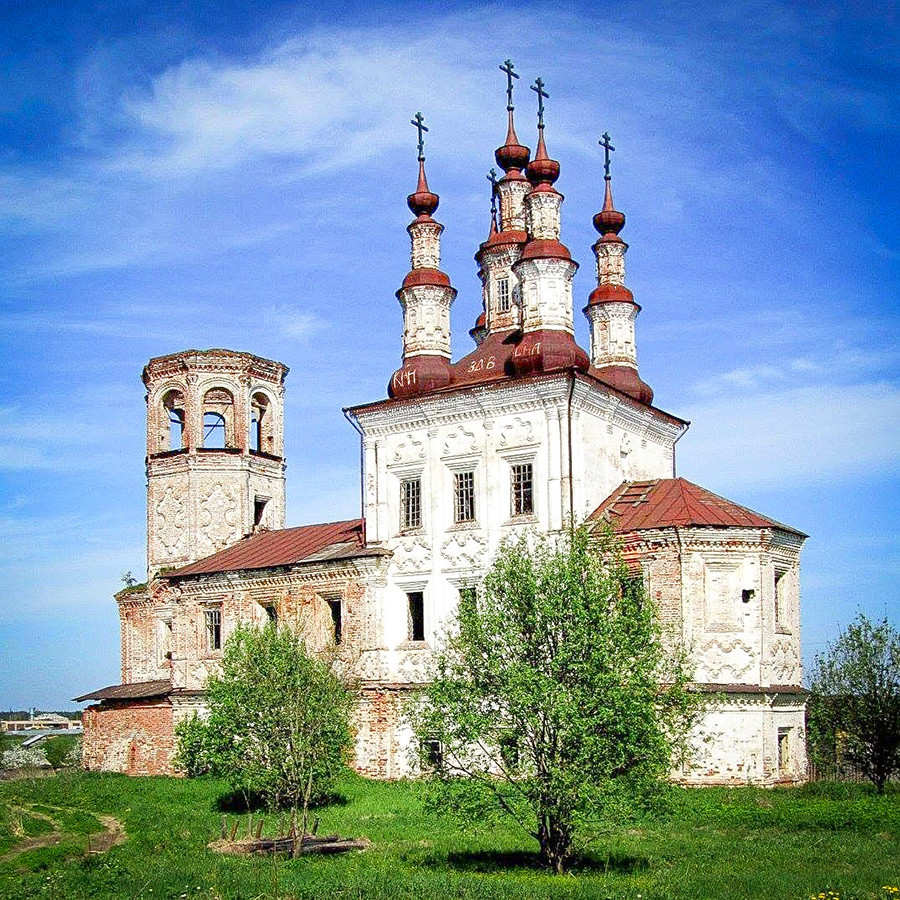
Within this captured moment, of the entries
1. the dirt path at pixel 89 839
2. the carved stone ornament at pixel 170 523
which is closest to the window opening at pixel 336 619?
the dirt path at pixel 89 839

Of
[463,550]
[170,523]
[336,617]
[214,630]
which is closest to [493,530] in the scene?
[463,550]

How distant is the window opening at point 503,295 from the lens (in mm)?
34250

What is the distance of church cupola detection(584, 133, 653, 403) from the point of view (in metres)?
34.2

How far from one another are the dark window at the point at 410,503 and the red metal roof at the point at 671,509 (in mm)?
4774

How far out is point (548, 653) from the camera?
18984 millimetres

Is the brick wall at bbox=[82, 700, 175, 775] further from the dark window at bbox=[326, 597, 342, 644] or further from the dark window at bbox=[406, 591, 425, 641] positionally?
the dark window at bbox=[406, 591, 425, 641]

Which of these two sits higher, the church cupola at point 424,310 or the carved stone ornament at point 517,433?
the church cupola at point 424,310

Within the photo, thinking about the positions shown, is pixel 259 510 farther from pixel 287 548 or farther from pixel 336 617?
pixel 336 617

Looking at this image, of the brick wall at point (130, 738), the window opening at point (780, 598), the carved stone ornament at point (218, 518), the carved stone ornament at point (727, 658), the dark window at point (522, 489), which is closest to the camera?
the carved stone ornament at point (727, 658)

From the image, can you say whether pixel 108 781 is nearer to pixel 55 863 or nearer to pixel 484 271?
pixel 55 863

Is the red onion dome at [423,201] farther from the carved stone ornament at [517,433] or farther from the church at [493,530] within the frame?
the carved stone ornament at [517,433]

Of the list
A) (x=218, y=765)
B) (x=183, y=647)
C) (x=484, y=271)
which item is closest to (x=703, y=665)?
(x=218, y=765)

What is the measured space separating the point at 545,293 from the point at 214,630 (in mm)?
14258

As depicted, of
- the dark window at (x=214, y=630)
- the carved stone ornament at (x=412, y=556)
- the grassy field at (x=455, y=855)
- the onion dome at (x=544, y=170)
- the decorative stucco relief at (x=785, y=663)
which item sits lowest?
the grassy field at (x=455, y=855)
